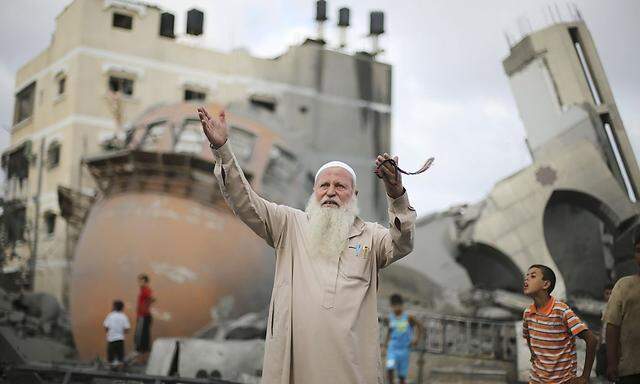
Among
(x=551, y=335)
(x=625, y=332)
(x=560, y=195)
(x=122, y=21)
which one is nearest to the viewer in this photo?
(x=551, y=335)

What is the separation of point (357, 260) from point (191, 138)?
1254cm

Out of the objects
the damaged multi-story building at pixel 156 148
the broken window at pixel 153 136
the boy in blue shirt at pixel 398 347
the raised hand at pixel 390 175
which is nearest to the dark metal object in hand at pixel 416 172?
the raised hand at pixel 390 175

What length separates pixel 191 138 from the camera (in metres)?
15.5

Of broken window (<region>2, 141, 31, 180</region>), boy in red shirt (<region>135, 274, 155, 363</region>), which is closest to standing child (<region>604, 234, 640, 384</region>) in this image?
boy in red shirt (<region>135, 274, 155, 363</region>)

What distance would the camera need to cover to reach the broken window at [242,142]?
50.3 ft

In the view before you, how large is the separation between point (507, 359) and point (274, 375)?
262 inches

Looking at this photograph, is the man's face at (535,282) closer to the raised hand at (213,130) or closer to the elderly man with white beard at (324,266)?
the elderly man with white beard at (324,266)

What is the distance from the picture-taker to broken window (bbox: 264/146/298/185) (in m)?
15.9

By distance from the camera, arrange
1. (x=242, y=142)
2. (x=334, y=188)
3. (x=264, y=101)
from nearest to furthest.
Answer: (x=334, y=188), (x=242, y=142), (x=264, y=101)

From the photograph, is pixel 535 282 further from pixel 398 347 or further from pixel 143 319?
pixel 143 319

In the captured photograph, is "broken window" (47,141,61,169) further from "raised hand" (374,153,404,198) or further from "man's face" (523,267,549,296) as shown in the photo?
"raised hand" (374,153,404,198)

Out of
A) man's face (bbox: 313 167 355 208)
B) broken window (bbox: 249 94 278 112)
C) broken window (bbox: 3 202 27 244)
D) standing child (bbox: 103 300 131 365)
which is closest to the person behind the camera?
man's face (bbox: 313 167 355 208)

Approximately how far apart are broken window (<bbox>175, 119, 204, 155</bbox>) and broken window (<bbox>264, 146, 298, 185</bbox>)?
5.07ft

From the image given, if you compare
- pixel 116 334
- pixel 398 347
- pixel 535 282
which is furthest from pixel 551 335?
pixel 116 334
